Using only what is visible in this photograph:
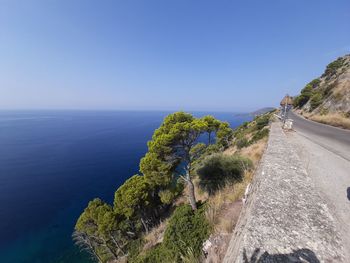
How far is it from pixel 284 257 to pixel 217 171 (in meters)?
10.6

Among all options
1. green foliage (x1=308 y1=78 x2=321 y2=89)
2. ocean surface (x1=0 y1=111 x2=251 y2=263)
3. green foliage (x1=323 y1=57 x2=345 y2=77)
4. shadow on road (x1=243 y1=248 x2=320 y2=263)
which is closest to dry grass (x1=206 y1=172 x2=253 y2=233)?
shadow on road (x1=243 y1=248 x2=320 y2=263)

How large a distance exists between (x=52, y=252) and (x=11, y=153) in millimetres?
62473

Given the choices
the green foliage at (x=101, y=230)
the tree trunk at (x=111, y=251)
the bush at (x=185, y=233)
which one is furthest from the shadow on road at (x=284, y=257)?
the tree trunk at (x=111, y=251)

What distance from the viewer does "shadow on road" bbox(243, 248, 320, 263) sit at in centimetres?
200

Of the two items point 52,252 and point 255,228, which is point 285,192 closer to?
point 255,228

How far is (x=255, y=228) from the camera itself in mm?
2527

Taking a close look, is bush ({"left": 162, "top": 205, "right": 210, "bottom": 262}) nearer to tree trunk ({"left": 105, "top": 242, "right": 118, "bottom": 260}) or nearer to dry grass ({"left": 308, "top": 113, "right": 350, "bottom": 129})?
tree trunk ({"left": 105, "top": 242, "right": 118, "bottom": 260})

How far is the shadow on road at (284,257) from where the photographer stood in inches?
78.5

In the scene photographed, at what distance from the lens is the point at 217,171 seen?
40.9 feet

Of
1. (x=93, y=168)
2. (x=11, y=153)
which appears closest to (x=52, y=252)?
(x=93, y=168)

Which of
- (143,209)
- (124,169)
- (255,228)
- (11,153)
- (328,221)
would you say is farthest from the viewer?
(11,153)

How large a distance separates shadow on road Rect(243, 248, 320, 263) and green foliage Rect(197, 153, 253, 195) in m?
8.76

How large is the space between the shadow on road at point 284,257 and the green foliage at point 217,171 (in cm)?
876

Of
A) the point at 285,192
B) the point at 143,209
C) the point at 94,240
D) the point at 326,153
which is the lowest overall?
the point at 94,240
